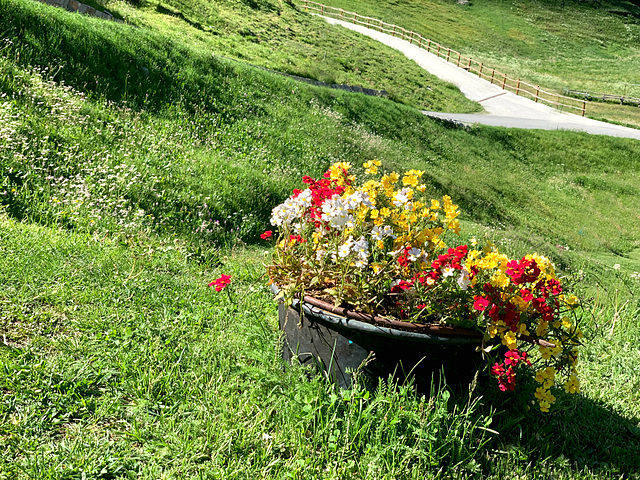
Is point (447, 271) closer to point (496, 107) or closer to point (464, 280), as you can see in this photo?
point (464, 280)

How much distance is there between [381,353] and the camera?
9.67 ft

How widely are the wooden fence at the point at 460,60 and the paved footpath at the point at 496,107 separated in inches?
65.9

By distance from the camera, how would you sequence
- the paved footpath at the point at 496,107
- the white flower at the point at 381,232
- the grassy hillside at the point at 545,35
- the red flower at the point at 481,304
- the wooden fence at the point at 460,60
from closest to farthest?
the red flower at the point at 481,304 < the white flower at the point at 381,232 < the paved footpath at the point at 496,107 < the wooden fence at the point at 460,60 < the grassy hillside at the point at 545,35

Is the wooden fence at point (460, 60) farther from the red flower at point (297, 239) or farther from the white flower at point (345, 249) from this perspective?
the white flower at point (345, 249)

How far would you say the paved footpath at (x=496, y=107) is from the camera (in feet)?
79.2

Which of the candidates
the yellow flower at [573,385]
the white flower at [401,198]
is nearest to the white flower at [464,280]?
the white flower at [401,198]

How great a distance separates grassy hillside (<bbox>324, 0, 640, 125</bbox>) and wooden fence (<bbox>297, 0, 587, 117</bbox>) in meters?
2.50

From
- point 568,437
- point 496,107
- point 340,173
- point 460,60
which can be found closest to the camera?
point 568,437

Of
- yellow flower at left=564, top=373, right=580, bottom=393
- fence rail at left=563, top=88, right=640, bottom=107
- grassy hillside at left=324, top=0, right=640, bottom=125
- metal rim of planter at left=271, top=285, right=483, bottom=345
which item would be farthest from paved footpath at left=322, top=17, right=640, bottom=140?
metal rim of planter at left=271, top=285, right=483, bottom=345

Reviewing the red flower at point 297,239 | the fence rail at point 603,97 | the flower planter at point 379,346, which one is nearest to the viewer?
the flower planter at point 379,346

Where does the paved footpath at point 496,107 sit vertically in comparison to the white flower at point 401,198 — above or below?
above

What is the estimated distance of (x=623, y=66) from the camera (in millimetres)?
52438

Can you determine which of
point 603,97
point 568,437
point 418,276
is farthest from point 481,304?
point 603,97

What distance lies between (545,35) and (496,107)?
40.8m
